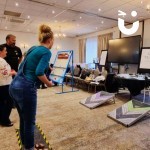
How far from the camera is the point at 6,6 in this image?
5.40 metres

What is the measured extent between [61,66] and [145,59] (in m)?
2.98

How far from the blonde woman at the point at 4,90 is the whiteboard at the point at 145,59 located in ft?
14.9

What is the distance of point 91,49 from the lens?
10.7m

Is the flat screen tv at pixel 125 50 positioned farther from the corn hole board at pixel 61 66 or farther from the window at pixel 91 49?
the corn hole board at pixel 61 66

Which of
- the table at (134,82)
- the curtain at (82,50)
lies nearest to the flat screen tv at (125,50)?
the table at (134,82)

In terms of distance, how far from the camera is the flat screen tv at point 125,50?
6641 millimetres

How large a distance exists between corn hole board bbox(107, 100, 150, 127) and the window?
7.11 metres

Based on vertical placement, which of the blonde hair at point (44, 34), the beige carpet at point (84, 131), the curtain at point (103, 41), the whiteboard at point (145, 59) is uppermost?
the curtain at point (103, 41)

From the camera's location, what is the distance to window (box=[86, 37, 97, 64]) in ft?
34.2

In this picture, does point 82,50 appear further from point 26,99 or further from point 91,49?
point 26,99

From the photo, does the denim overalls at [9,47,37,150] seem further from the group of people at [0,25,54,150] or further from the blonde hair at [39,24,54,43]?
the blonde hair at [39,24,54,43]

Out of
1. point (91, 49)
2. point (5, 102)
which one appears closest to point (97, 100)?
point (5, 102)

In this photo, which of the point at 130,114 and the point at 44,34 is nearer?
the point at 44,34

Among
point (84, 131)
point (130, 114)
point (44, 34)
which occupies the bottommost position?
point (84, 131)
